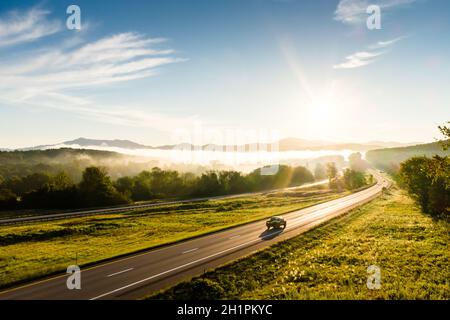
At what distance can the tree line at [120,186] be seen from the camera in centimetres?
8638

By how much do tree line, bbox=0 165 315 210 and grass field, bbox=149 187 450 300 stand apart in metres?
72.8

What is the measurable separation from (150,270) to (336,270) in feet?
45.4

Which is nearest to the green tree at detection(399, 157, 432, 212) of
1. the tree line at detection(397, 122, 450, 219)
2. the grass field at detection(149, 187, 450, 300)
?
the tree line at detection(397, 122, 450, 219)

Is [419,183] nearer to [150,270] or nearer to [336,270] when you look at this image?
[336,270]

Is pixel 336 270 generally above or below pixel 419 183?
below

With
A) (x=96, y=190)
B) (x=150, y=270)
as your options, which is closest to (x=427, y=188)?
(x=150, y=270)

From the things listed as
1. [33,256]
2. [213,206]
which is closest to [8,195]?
[213,206]

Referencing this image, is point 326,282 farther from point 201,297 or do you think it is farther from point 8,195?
point 8,195

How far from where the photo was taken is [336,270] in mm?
24297

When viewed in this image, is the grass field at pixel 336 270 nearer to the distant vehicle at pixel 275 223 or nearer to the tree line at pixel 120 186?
the distant vehicle at pixel 275 223

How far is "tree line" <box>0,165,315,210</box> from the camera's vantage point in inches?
3401

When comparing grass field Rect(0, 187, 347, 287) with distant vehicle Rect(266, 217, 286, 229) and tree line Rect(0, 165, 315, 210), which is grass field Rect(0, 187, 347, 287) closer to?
distant vehicle Rect(266, 217, 286, 229)

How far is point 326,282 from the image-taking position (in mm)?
21812
